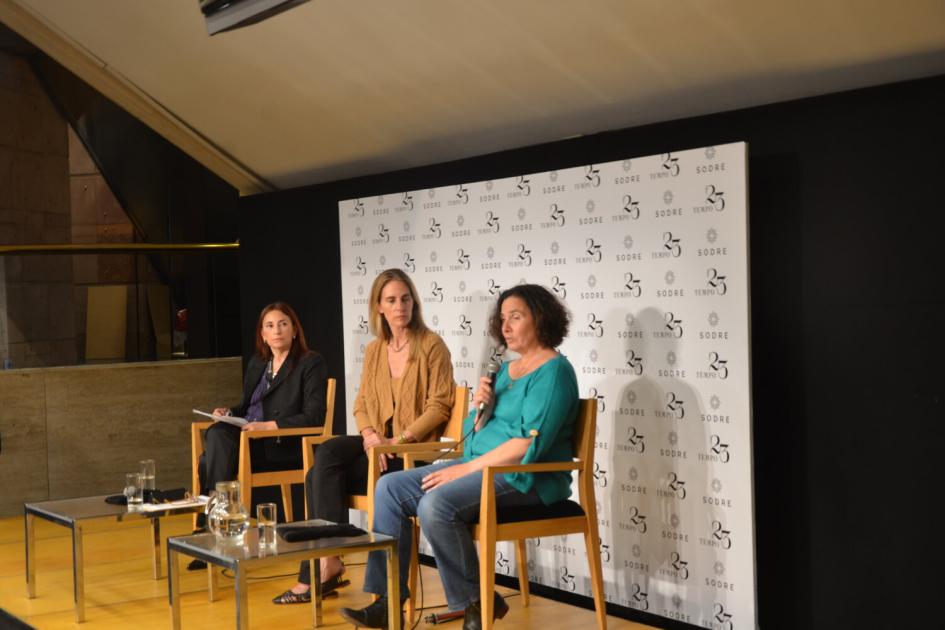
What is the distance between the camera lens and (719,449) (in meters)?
3.82

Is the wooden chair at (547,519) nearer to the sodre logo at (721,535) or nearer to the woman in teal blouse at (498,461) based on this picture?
the woman in teal blouse at (498,461)

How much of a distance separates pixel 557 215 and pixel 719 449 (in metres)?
1.23

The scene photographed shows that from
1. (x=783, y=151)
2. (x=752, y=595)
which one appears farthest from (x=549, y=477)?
(x=783, y=151)

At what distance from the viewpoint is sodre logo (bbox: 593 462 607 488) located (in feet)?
14.2

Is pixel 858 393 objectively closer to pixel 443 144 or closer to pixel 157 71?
pixel 443 144

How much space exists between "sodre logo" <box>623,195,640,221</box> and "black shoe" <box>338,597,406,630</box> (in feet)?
5.59

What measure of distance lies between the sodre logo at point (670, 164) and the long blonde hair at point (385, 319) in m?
1.26

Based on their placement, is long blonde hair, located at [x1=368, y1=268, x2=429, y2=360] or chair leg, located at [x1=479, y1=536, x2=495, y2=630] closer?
chair leg, located at [x1=479, y1=536, x2=495, y2=630]

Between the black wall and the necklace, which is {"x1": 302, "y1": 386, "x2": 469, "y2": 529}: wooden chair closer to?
the necklace

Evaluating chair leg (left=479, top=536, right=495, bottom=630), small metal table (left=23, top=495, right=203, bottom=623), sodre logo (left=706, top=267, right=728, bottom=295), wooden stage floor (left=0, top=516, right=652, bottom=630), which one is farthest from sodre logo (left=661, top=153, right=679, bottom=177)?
small metal table (left=23, top=495, right=203, bottom=623)

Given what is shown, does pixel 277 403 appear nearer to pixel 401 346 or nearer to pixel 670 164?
pixel 401 346

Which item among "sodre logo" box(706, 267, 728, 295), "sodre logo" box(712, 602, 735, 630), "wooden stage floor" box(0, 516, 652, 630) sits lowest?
"wooden stage floor" box(0, 516, 652, 630)

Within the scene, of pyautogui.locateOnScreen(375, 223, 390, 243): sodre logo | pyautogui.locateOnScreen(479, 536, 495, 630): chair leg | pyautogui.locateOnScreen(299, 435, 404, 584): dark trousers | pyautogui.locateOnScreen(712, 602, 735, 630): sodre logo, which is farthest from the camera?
pyautogui.locateOnScreen(375, 223, 390, 243): sodre logo

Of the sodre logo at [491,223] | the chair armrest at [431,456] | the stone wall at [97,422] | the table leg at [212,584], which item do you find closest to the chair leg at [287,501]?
the table leg at [212,584]
